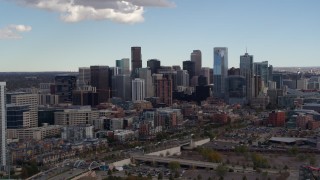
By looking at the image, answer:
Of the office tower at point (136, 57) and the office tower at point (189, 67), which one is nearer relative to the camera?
the office tower at point (136, 57)

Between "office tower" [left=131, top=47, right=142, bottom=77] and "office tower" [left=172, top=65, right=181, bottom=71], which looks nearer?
"office tower" [left=131, top=47, right=142, bottom=77]

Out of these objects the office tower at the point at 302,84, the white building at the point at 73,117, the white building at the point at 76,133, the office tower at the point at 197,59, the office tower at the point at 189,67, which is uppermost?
the office tower at the point at 197,59

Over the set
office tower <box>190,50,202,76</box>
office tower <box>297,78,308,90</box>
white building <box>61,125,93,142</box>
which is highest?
office tower <box>190,50,202,76</box>

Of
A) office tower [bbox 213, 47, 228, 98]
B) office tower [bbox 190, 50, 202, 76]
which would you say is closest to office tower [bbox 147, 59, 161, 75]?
office tower [bbox 213, 47, 228, 98]

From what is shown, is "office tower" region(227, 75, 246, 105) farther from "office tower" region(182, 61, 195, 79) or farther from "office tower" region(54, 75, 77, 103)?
"office tower" region(54, 75, 77, 103)

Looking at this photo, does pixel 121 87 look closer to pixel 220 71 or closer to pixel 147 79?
pixel 147 79

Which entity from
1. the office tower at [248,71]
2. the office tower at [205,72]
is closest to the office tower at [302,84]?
the office tower at [248,71]

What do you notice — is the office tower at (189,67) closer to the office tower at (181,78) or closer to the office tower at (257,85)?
the office tower at (181,78)
